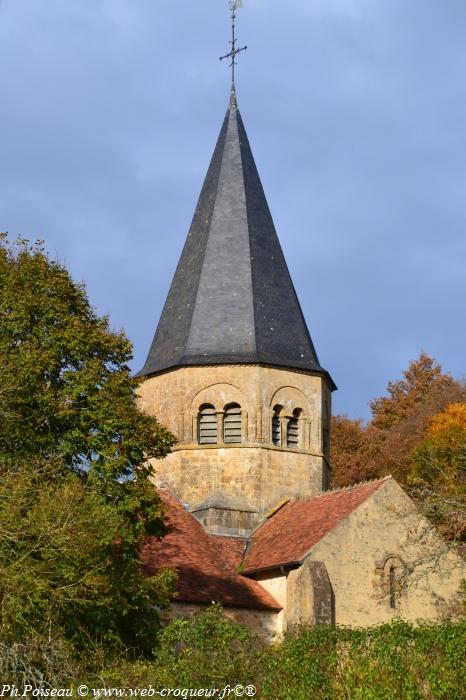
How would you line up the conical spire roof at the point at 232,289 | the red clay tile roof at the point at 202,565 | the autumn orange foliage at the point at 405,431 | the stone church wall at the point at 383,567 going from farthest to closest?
the autumn orange foliage at the point at 405,431
the conical spire roof at the point at 232,289
the stone church wall at the point at 383,567
the red clay tile roof at the point at 202,565

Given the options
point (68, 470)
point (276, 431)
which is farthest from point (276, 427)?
point (68, 470)

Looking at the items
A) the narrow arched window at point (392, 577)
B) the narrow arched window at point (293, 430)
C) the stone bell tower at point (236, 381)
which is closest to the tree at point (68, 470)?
the narrow arched window at point (392, 577)

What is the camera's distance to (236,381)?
1219 inches

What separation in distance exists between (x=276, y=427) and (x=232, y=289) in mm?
3834

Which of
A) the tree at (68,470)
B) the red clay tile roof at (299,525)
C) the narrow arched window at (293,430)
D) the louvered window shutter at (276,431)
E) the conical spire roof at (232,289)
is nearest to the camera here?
the tree at (68,470)

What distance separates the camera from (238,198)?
33781 millimetres

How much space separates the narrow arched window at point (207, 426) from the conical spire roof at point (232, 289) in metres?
1.19

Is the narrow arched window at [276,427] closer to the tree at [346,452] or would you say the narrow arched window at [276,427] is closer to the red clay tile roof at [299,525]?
the red clay tile roof at [299,525]

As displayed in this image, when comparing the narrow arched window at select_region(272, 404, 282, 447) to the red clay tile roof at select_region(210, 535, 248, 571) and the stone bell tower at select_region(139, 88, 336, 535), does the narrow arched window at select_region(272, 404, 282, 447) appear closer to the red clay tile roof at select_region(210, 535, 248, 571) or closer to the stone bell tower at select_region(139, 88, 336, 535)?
the stone bell tower at select_region(139, 88, 336, 535)

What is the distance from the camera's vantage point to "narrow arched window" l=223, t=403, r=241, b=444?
30781 millimetres

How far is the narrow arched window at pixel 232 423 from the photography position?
30781mm

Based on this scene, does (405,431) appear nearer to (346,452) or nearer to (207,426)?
(346,452)

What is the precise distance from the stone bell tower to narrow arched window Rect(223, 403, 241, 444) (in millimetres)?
25

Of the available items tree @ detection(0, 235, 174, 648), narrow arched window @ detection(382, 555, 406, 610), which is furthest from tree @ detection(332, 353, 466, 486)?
tree @ detection(0, 235, 174, 648)
